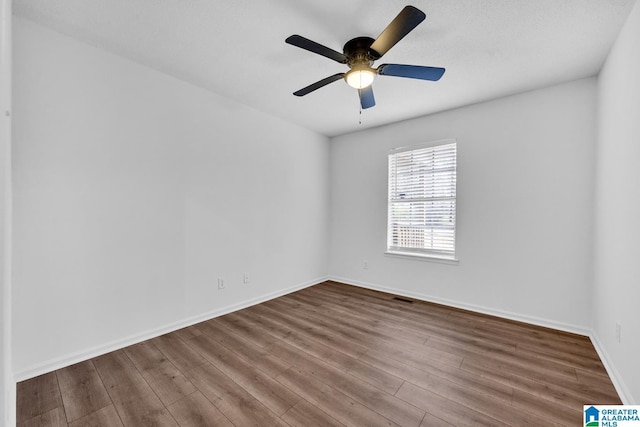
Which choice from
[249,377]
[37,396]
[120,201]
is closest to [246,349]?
[249,377]

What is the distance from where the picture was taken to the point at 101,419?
1.61 m

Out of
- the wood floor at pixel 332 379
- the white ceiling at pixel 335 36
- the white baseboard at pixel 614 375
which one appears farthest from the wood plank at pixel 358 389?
the white ceiling at pixel 335 36

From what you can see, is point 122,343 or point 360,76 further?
point 122,343

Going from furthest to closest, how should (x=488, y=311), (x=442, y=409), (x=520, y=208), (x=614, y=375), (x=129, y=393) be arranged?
(x=488, y=311)
(x=520, y=208)
(x=614, y=375)
(x=129, y=393)
(x=442, y=409)

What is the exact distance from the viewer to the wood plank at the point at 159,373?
183 centimetres

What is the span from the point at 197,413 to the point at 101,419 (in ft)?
1.81

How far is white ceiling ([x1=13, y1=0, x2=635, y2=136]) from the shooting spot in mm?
Result: 1807

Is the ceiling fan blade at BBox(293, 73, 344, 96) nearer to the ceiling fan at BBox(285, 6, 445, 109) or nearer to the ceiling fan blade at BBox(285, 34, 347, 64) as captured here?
the ceiling fan at BBox(285, 6, 445, 109)

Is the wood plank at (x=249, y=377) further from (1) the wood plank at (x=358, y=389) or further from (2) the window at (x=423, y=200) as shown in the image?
(2) the window at (x=423, y=200)

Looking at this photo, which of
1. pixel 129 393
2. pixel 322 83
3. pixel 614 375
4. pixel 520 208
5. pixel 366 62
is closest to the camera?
pixel 129 393

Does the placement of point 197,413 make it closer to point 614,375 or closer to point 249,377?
point 249,377

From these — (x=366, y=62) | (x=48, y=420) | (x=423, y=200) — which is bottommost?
(x=48, y=420)

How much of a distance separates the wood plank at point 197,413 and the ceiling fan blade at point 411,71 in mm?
2553

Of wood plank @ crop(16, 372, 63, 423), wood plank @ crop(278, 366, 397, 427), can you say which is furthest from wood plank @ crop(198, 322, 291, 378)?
wood plank @ crop(16, 372, 63, 423)
